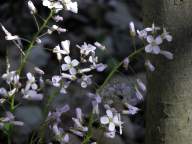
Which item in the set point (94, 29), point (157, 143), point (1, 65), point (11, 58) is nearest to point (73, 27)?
point (94, 29)

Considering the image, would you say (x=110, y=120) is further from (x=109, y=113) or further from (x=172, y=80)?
(x=172, y=80)

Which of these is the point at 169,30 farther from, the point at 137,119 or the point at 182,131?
the point at 137,119

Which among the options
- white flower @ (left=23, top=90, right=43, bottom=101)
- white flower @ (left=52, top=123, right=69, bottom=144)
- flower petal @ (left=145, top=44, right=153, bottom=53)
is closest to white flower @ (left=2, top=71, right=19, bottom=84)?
white flower @ (left=23, top=90, right=43, bottom=101)

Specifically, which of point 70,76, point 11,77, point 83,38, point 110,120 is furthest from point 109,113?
point 83,38

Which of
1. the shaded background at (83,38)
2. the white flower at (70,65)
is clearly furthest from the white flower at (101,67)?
the shaded background at (83,38)

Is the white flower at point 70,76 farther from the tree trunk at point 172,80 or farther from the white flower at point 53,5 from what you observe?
the tree trunk at point 172,80

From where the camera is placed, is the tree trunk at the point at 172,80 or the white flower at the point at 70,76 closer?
the white flower at the point at 70,76
